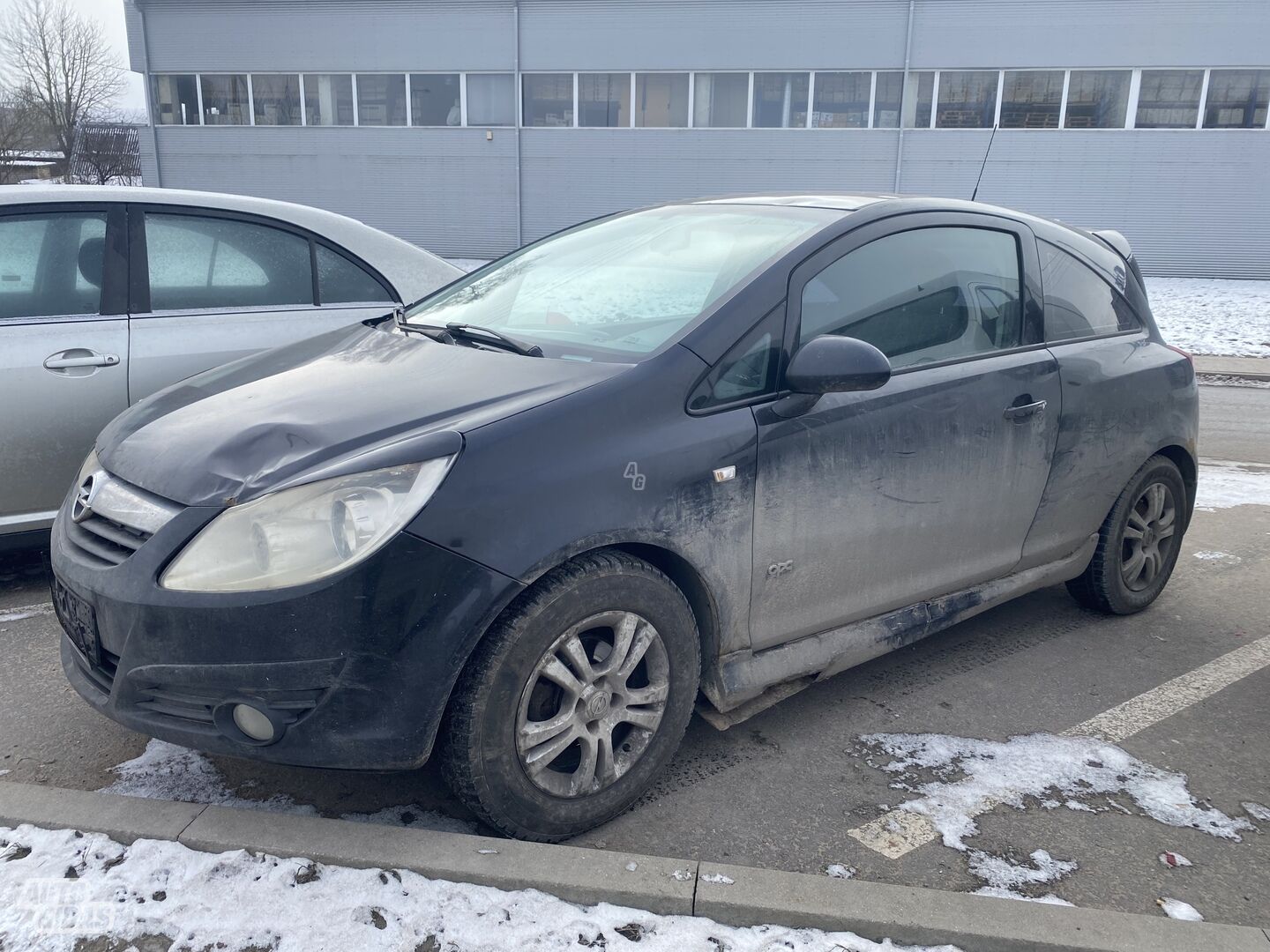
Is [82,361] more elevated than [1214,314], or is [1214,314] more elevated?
[82,361]

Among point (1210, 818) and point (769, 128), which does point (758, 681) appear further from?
point (769, 128)

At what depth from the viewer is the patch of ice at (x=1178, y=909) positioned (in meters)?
2.41

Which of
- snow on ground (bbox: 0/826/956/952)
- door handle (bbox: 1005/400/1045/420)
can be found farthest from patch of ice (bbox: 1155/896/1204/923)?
door handle (bbox: 1005/400/1045/420)

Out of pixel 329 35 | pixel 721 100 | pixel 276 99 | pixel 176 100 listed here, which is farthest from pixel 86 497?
pixel 176 100

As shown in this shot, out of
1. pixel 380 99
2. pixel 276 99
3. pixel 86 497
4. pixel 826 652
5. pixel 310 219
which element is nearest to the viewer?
pixel 86 497

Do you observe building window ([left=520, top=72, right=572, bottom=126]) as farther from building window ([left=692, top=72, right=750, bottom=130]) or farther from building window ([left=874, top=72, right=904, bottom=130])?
building window ([left=874, top=72, right=904, bottom=130])

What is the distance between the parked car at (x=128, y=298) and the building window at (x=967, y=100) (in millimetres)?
18284

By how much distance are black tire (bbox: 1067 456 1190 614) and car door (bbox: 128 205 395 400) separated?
324cm

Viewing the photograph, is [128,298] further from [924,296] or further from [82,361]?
[924,296]

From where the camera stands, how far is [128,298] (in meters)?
4.18

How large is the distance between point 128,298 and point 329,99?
19.6 m

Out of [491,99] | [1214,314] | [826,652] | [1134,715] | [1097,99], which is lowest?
[1214,314]

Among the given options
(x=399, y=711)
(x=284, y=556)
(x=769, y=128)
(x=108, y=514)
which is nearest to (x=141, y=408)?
(x=108, y=514)

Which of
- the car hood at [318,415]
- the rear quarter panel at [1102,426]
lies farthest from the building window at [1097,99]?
the car hood at [318,415]
